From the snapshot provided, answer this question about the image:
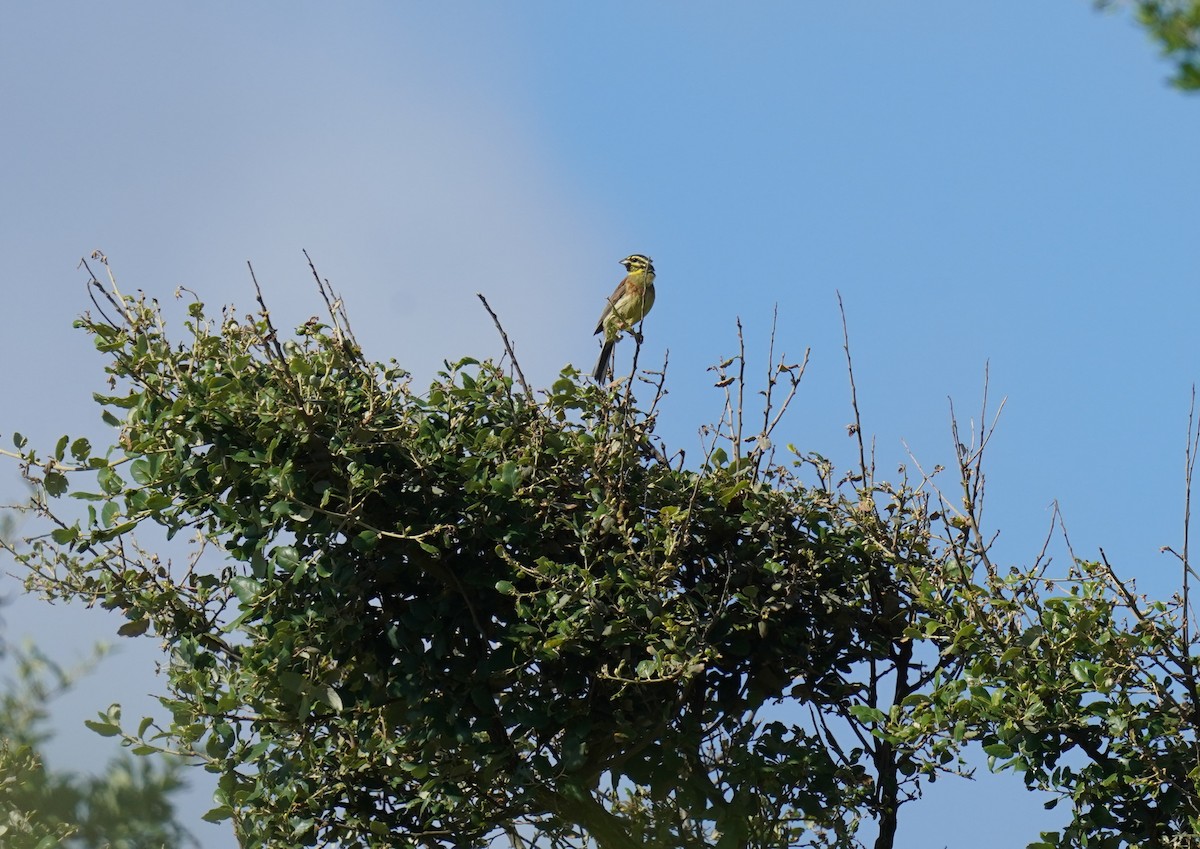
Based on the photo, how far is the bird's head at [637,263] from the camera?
33.0 ft

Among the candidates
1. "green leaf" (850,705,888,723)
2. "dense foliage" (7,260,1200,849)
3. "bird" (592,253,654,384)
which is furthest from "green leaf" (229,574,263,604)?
"bird" (592,253,654,384)

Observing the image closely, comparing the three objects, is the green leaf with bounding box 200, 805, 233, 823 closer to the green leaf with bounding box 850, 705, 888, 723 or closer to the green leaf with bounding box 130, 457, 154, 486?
the green leaf with bounding box 130, 457, 154, 486

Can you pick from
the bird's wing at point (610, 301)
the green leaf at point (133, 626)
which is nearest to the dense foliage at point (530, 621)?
the green leaf at point (133, 626)

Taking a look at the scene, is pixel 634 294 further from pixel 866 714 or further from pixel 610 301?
pixel 866 714

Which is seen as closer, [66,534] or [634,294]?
[66,534]

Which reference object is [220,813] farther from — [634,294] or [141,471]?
[634,294]

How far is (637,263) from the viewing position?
10.2m

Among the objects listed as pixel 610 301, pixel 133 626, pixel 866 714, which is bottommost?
pixel 133 626

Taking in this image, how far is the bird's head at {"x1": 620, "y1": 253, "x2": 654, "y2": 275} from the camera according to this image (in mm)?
10070

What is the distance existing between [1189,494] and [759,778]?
1926mm

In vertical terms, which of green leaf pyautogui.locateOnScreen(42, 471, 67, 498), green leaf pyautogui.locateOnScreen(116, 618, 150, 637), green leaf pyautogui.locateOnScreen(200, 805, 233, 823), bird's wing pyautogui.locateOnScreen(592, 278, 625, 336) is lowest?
green leaf pyautogui.locateOnScreen(200, 805, 233, 823)

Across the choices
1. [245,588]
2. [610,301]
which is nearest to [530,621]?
[245,588]

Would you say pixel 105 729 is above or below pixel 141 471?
below

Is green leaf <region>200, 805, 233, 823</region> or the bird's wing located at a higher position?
the bird's wing
